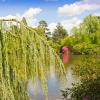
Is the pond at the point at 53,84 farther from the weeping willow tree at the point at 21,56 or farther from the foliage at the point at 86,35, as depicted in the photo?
the foliage at the point at 86,35

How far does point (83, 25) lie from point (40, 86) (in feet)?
155

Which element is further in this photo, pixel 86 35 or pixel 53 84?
pixel 86 35

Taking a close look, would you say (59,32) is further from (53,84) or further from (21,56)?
(21,56)

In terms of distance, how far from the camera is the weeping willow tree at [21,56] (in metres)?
3.09

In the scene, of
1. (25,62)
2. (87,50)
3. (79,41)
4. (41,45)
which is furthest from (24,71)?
(79,41)

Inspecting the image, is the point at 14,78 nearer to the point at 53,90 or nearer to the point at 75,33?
the point at 53,90

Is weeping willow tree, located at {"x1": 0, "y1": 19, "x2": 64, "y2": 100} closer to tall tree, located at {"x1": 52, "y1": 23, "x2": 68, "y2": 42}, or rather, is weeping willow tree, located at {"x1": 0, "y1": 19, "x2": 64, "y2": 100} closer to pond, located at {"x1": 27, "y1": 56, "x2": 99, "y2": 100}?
pond, located at {"x1": 27, "y1": 56, "x2": 99, "y2": 100}

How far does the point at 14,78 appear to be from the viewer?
3.34 metres

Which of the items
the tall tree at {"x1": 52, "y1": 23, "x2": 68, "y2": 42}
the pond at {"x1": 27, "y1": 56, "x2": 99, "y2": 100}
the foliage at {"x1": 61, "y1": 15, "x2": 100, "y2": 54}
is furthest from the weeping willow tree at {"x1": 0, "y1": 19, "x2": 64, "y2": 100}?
the tall tree at {"x1": 52, "y1": 23, "x2": 68, "y2": 42}

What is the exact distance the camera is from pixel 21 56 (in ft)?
10.7

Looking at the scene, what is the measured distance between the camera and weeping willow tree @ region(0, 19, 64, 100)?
3.09 m

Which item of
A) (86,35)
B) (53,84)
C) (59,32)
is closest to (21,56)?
(53,84)

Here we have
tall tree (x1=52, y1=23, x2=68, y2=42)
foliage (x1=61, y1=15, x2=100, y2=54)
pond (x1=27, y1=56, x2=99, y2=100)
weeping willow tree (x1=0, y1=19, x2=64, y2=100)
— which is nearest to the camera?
weeping willow tree (x1=0, y1=19, x2=64, y2=100)

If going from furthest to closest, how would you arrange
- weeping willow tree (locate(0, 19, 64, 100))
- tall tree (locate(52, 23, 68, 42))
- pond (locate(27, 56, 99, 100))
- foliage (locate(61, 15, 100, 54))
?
tall tree (locate(52, 23, 68, 42)), foliage (locate(61, 15, 100, 54)), pond (locate(27, 56, 99, 100)), weeping willow tree (locate(0, 19, 64, 100))
